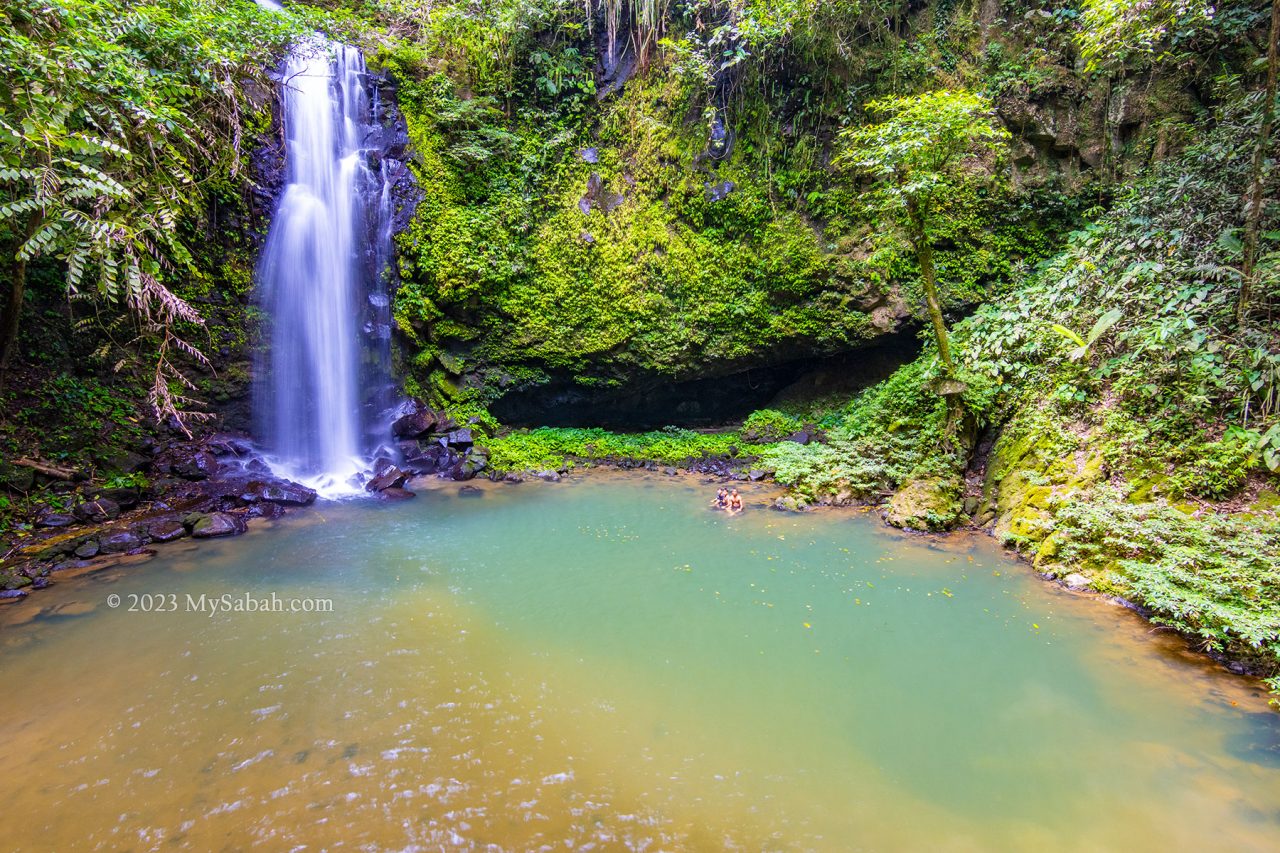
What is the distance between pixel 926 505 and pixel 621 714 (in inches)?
188

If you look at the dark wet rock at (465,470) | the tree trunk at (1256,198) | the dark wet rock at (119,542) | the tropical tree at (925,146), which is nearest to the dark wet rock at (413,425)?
the dark wet rock at (465,470)

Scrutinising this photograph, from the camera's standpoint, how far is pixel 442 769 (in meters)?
2.67

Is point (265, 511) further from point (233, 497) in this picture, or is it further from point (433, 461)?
point (433, 461)

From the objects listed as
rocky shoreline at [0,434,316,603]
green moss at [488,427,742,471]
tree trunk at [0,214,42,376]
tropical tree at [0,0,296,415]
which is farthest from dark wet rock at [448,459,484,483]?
tree trunk at [0,214,42,376]

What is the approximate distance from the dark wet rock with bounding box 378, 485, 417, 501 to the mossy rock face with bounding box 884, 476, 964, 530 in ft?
21.2

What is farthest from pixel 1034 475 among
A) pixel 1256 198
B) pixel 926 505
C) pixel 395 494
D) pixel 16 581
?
pixel 16 581

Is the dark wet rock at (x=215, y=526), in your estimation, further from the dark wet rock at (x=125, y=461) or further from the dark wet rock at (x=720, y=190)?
the dark wet rock at (x=720, y=190)

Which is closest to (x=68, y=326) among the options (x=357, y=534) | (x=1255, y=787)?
(x=357, y=534)

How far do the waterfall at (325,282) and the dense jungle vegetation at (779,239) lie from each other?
472mm

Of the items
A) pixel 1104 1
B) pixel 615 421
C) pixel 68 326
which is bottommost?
pixel 615 421

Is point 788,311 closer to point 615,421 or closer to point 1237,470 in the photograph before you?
point 615,421

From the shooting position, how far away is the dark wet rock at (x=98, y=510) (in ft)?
19.8

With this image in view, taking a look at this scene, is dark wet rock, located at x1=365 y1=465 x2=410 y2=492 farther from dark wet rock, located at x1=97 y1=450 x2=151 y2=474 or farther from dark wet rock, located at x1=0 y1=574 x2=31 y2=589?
dark wet rock, located at x1=0 y1=574 x2=31 y2=589

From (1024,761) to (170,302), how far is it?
735cm
